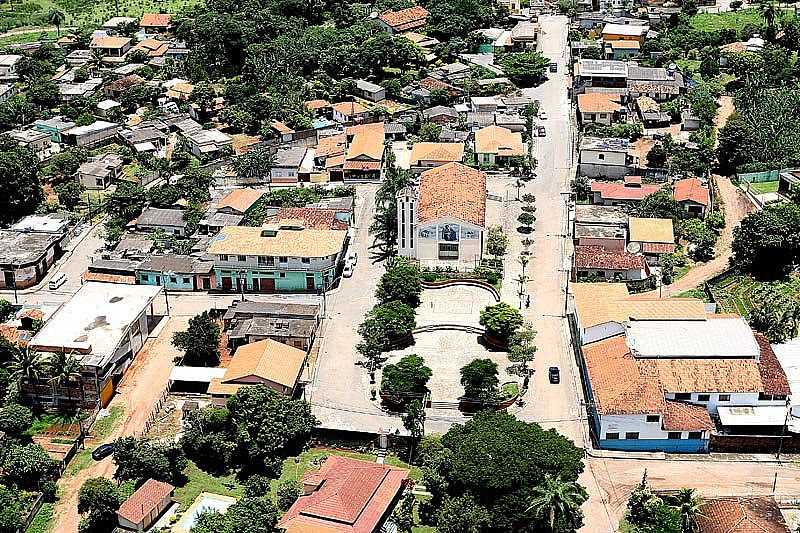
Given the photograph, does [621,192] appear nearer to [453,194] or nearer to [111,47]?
[453,194]

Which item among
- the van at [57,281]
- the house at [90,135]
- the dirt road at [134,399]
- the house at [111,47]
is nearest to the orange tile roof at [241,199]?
the van at [57,281]

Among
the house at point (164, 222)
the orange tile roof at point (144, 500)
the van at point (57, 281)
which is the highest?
the orange tile roof at point (144, 500)

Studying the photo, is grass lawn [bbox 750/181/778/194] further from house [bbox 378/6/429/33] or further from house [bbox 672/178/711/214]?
house [bbox 378/6/429/33]

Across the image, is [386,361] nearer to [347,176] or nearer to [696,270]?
[696,270]

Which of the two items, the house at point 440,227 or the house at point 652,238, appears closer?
the house at point 440,227

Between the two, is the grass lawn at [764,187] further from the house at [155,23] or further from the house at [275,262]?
the house at [155,23]

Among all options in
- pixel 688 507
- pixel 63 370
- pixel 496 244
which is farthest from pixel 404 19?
pixel 688 507
